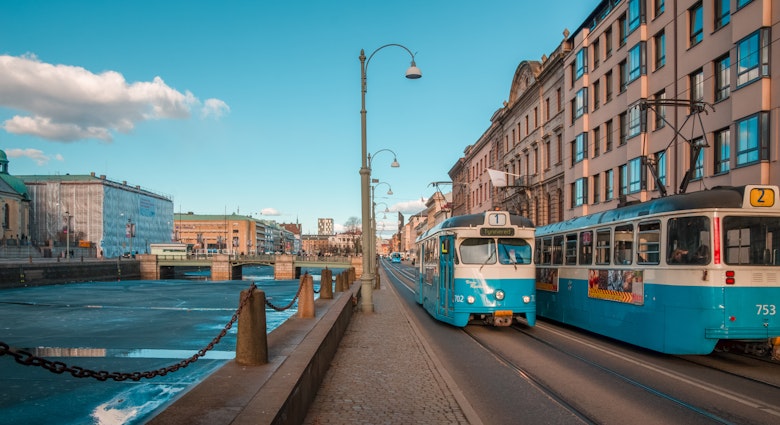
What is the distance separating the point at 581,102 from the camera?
124 feet

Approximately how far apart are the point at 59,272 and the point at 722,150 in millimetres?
61900

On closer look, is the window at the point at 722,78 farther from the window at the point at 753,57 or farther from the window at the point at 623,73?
the window at the point at 623,73

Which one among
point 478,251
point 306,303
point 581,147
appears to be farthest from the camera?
point 581,147

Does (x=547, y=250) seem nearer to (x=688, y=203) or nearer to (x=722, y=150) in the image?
(x=688, y=203)

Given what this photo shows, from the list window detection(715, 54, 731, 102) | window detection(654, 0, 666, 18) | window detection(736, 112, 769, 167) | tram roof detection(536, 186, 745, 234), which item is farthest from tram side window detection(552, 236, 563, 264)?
window detection(654, 0, 666, 18)

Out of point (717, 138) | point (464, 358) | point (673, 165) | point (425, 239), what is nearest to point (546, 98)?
point (673, 165)

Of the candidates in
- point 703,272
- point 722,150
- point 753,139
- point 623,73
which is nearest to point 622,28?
A: point 623,73

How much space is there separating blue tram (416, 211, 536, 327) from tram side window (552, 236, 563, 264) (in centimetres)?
109

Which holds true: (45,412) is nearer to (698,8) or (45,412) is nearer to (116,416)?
(116,416)

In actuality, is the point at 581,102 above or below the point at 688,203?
above

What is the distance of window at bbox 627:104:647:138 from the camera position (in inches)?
1148

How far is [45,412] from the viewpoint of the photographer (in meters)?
11.1

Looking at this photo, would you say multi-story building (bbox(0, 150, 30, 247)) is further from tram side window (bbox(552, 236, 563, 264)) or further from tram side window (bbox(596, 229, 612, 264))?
tram side window (bbox(596, 229, 612, 264))

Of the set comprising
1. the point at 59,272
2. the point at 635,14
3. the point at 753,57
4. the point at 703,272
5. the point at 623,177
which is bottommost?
the point at 59,272
